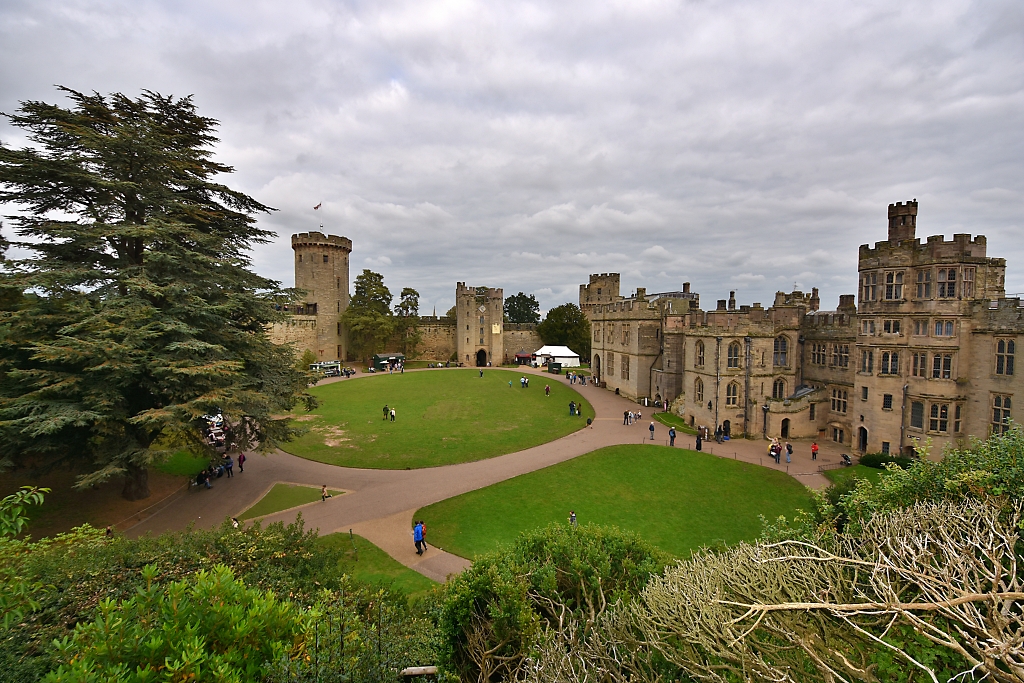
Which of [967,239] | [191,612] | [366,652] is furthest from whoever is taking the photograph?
[967,239]

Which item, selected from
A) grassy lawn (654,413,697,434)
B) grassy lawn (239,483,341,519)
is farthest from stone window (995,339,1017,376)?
grassy lawn (239,483,341,519)

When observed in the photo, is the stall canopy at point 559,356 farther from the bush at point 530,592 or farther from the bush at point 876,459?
the bush at point 530,592

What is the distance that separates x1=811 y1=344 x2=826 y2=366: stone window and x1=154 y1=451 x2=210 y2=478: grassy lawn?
34587 millimetres

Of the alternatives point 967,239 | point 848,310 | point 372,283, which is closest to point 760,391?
point 848,310

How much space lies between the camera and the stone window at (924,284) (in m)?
20.3

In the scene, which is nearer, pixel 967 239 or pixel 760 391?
pixel 967 239

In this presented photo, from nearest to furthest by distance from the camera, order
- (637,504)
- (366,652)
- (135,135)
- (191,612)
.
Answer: (191,612), (366,652), (135,135), (637,504)

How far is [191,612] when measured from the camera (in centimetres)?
472

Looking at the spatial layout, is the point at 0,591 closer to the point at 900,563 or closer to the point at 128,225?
the point at 900,563

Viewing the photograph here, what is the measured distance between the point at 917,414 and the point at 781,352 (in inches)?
314

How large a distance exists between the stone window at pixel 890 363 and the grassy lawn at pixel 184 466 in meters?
33.2

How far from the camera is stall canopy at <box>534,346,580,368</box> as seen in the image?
58.4 metres

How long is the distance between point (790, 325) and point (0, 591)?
109ft

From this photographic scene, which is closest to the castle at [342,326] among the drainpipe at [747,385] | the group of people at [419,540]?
the drainpipe at [747,385]
